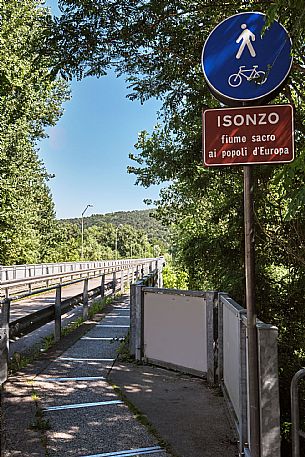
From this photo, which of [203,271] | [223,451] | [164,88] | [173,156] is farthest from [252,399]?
[203,271]

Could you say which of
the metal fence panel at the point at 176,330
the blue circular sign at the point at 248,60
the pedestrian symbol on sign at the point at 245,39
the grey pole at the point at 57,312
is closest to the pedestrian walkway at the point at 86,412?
the metal fence panel at the point at 176,330

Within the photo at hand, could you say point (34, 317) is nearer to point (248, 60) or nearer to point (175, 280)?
point (248, 60)

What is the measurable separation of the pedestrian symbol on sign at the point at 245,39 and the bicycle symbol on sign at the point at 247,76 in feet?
0.35

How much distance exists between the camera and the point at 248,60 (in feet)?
11.3

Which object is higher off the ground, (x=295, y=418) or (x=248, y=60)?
(x=248, y=60)

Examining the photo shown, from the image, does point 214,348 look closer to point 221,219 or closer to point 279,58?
point 279,58

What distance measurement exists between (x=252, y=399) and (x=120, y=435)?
160 cm

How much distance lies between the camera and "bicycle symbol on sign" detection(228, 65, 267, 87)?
339cm

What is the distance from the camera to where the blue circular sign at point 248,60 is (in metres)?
3.41

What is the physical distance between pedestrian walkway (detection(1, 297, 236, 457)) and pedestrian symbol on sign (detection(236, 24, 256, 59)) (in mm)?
3053

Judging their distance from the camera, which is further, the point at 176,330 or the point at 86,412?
the point at 176,330

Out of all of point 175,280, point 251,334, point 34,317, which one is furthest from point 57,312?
point 175,280

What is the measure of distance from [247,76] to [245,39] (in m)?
0.26

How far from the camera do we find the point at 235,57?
3.47m
